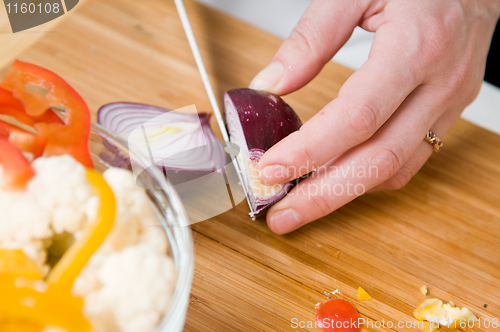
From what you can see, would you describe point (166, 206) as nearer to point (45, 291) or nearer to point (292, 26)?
point (45, 291)

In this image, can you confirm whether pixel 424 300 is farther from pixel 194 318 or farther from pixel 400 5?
pixel 400 5

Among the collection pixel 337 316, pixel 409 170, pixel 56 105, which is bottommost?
pixel 337 316

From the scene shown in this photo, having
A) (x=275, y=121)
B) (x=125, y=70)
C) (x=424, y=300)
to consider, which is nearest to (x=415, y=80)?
(x=275, y=121)

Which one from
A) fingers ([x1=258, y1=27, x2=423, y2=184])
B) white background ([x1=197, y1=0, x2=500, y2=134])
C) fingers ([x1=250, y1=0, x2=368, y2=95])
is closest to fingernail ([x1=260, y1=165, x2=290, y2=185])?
A: fingers ([x1=258, y1=27, x2=423, y2=184])

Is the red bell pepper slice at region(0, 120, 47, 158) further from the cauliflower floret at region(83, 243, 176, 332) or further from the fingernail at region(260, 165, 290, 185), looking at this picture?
the fingernail at region(260, 165, 290, 185)

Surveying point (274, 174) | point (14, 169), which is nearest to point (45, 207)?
point (14, 169)

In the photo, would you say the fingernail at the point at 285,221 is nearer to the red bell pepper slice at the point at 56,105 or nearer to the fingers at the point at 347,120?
the fingers at the point at 347,120
